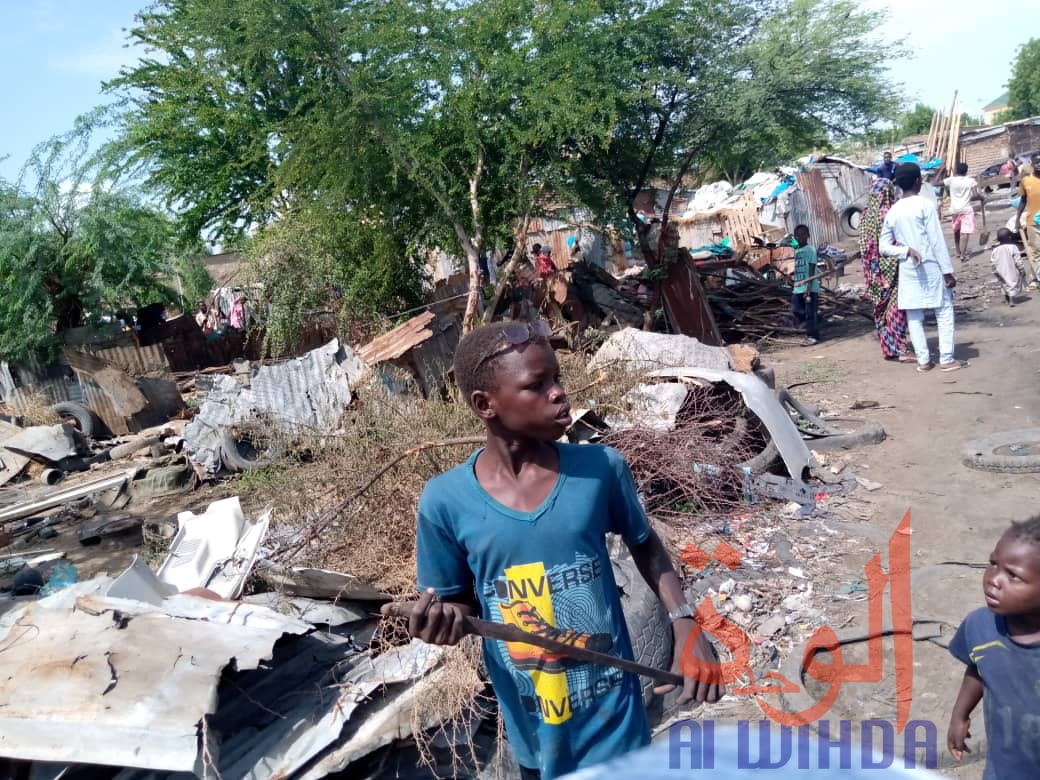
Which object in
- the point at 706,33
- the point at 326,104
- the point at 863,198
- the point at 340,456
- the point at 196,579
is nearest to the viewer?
the point at 196,579

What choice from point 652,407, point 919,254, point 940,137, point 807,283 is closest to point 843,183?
point 940,137

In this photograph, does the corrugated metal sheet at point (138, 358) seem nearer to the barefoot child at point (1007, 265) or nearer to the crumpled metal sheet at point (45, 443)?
the crumpled metal sheet at point (45, 443)

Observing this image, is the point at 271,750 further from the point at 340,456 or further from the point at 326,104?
the point at 326,104

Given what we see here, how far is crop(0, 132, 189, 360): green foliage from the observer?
50.1 feet

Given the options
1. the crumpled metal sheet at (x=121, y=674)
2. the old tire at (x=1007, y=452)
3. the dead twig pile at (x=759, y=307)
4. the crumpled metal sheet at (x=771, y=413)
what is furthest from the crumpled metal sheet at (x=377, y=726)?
the dead twig pile at (x=759, y=307)

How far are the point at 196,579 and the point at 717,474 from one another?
3433 millimetres

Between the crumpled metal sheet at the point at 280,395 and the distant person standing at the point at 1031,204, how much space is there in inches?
368

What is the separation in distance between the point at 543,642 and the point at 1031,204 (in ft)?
40.4

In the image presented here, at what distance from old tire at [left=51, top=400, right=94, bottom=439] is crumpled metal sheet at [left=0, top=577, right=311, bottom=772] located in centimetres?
1092

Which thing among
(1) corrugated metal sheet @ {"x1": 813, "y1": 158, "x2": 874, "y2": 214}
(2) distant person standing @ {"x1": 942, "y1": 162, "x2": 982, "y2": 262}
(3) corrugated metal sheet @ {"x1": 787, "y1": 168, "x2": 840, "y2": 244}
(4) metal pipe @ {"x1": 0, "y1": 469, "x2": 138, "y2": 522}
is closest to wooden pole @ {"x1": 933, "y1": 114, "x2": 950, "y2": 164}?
(1) corrugated metal sheet @ {"x1": 813, "y1": 158, "x2": 874, "y2": 214}

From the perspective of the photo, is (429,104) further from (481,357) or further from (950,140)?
(950,140)

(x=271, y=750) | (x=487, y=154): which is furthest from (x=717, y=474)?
(x=487, y=154)

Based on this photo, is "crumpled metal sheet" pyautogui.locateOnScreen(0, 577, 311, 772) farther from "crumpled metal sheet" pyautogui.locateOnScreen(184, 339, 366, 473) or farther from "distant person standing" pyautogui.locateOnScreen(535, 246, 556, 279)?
"distant person standing" pyautogui.locateOnScreen(535, 246, 556, 279)

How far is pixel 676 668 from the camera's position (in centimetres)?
189
